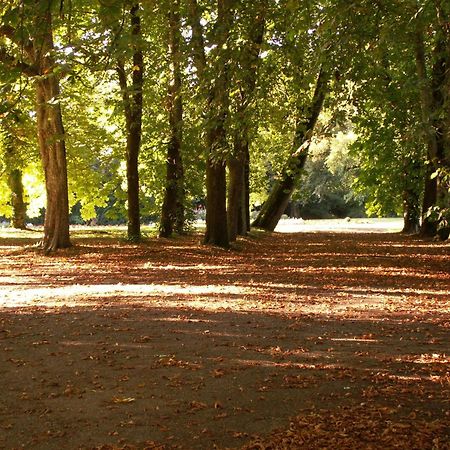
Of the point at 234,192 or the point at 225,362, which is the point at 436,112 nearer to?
the point at 225,362

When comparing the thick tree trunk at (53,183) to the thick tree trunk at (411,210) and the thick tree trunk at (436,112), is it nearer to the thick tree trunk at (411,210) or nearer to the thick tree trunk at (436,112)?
the thick tree trunk at (436,112)

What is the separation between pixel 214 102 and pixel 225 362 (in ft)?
9.96

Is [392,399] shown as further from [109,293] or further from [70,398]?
[109,293]

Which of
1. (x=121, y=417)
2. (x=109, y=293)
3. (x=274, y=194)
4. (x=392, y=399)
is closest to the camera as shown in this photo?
(x=121, y=417)

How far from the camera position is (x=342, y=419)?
15.2ft

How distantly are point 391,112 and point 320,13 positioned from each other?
1731cm

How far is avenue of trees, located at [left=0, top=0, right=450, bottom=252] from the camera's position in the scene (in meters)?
6.93

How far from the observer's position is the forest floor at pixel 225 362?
449 cm

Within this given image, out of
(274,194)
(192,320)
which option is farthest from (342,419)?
(274,194)

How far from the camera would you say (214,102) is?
751cm

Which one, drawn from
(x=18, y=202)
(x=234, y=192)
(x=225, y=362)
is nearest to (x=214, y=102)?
(x=225, y=362)

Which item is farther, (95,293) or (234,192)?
(234,192)

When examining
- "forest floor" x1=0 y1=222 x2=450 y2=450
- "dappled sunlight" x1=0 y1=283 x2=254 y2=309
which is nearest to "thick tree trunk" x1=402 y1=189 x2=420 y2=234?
"forest floor" x1=0 y1=222 x2=450 y2=450

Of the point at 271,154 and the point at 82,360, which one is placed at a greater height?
the point at 271,154
